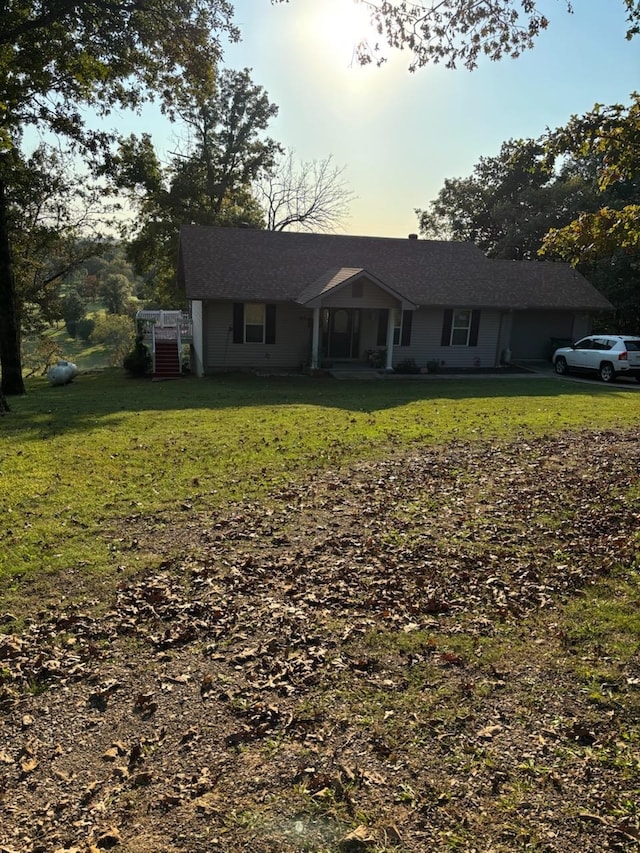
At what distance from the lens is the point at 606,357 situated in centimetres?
2269

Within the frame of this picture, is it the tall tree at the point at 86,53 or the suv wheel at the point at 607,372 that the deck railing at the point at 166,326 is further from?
the suv wheel at the point at 607,372

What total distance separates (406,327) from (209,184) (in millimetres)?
20654

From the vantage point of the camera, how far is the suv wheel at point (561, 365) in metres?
24.5

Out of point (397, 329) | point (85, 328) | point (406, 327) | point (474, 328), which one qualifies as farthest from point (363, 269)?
point (85, 328)

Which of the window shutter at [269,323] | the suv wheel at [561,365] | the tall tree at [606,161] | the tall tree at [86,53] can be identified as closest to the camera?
the tall tree at [606,161]

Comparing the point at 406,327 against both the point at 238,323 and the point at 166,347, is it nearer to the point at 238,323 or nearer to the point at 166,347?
the point at 238,323

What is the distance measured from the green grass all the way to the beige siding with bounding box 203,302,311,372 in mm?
2110

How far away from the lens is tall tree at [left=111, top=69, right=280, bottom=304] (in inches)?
1383

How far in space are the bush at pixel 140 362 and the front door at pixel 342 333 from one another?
7.17 metres

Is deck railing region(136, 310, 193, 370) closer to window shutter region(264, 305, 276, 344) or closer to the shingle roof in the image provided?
the shingle roof

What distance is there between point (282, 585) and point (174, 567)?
1225 mm

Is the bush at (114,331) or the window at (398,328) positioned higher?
the window at (398,328)

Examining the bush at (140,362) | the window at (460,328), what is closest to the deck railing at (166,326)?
the bush at (140,362)

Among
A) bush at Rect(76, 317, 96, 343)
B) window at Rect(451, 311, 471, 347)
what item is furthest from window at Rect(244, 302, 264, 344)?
bush at Rect(76, 317, 96, 343)
